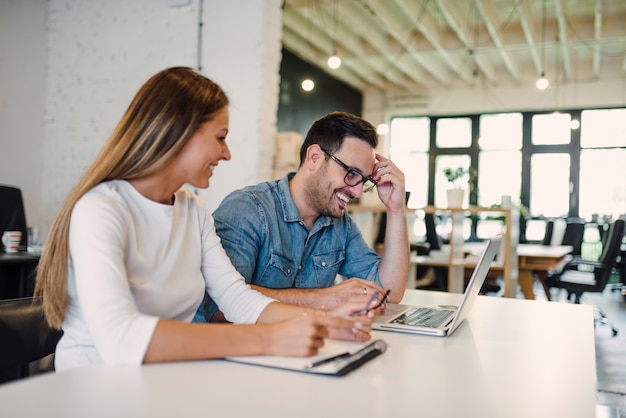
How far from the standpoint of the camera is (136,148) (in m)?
1.19

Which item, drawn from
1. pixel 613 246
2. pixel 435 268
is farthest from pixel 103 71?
pixel 613 246

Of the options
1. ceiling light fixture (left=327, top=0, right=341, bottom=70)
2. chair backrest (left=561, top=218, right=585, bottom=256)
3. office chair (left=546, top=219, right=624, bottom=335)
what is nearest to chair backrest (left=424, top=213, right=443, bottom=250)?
office chair (left=546, top=219, right=624, bottom=335)

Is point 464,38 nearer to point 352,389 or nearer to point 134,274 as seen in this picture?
point 134,274

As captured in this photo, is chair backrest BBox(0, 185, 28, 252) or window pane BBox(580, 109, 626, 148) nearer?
chair backrest BBox(0, 185, 28, 252)

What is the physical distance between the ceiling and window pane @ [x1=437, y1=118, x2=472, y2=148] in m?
0.86

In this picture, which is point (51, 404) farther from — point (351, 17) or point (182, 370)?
point (351, 17)

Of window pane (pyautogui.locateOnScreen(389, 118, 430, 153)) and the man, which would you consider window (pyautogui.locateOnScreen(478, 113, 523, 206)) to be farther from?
the man

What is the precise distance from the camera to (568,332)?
1.50 meters

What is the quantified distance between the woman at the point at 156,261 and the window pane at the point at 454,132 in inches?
421

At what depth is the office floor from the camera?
313 cm

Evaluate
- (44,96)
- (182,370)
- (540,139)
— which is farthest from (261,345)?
(540,139)

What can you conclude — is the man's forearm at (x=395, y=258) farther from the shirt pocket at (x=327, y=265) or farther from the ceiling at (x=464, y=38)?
the ceiling at (x=464, y=38)

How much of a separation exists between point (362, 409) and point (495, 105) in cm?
1107

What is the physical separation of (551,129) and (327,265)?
999 cm
